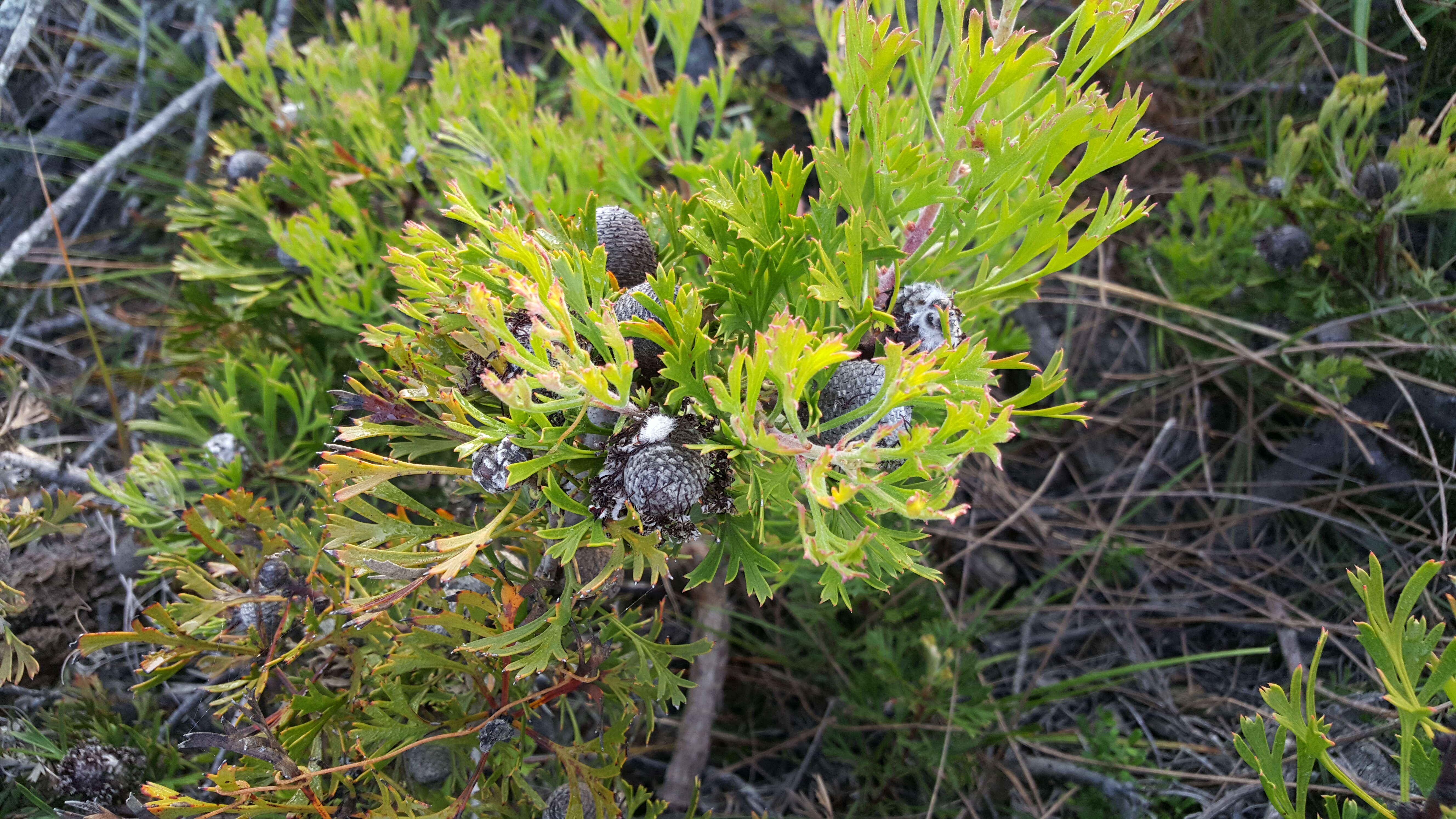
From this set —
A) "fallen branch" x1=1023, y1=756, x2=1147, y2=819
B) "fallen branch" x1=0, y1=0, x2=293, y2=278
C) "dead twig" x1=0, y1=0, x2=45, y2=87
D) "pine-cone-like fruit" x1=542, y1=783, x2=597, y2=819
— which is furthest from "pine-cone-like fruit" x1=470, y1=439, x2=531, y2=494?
"dead twig" x1=0, y1=0, x2=45, y2=87

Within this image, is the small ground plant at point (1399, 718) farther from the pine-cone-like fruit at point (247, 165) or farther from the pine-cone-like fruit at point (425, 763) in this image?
→ the pine-cone-like fruit at point (247, 165)

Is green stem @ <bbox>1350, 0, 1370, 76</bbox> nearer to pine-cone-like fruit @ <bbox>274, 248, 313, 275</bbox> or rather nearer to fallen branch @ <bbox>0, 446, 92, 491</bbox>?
pine-cone-like fruit @ <bbox>274, 248, 313, 275</bbox>

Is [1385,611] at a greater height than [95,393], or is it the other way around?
[1385,611]

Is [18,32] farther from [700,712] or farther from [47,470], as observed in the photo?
[700,712]

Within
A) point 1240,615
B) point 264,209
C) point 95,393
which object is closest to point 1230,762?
point 1240,615

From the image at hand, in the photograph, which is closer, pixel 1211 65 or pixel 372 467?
pixel 372 467

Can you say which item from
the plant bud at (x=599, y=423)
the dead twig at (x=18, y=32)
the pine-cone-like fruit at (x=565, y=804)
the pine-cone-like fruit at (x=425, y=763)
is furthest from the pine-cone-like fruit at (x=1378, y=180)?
the dead twig at (x=18, y=32)

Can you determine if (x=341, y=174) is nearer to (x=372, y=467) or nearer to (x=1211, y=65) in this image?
(x=372, y=467)
